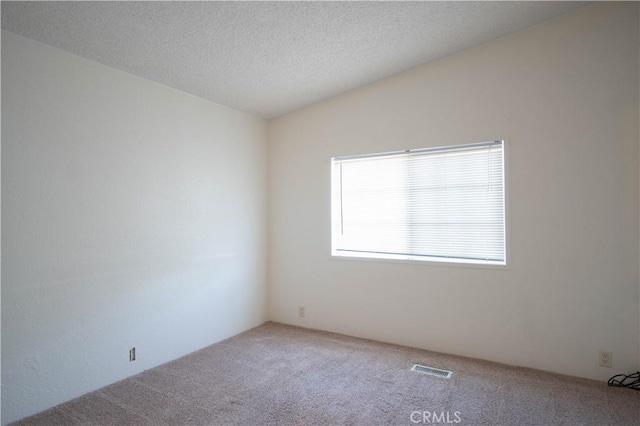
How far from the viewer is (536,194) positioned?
300 cm

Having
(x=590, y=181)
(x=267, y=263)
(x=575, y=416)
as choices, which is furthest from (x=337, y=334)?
(x=590, y=181)

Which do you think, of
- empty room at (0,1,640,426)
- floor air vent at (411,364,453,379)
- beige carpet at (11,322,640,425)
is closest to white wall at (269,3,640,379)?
empty room at (0,1,640,426)

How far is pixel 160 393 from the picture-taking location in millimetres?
2615

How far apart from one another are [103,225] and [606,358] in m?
4.09

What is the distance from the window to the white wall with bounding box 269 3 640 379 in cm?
14

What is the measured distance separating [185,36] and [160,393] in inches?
104

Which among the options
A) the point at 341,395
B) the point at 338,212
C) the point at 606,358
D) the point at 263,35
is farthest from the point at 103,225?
the point at 606,358

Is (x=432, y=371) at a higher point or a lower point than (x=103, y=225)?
lower

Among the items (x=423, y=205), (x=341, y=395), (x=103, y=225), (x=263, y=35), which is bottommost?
(x=341, y=395)

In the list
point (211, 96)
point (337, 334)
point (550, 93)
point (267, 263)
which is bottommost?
point (337, 334)

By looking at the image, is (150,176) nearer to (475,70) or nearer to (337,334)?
(337,334)

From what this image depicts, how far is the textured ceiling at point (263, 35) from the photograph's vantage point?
87.1 inches

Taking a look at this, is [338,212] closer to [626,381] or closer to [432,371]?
[432,371]

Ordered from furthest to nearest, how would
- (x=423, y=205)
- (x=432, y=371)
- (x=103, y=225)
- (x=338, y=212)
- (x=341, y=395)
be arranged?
1. (x=338, y=212)
2. (x=423, y=205)
3. (x=432, y=371)
4. (x=103, y=225)
5. (x=341, y=395)
